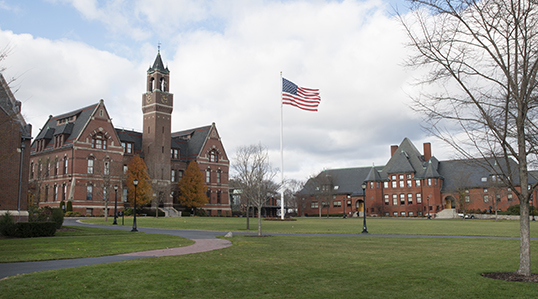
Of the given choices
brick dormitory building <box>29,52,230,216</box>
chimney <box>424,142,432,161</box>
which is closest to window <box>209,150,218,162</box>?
brick dormitory building <box>29,52,230,216</box>

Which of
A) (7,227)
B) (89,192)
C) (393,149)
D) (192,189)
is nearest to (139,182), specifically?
(89,192)

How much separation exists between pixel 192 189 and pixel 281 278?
66.0m

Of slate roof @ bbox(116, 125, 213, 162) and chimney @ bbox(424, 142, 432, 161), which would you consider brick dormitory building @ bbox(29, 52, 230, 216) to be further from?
chimney @ bbox(424, 142, 432, 161)

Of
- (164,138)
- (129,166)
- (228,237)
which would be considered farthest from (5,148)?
(164,138)

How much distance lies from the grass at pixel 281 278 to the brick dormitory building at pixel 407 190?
225 ft

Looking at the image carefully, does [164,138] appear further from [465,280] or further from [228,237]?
[465,280]

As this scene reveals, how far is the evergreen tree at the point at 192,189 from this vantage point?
75062mm

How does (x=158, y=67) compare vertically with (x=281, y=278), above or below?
above

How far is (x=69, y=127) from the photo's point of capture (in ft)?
216

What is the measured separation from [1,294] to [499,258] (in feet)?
50.3

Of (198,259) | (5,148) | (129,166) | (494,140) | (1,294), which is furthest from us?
(129,166)

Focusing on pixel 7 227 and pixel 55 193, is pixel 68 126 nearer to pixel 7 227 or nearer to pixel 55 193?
pixel 55 193

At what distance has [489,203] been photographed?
81125mm

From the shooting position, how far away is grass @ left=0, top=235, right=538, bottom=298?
9250 millimetres
